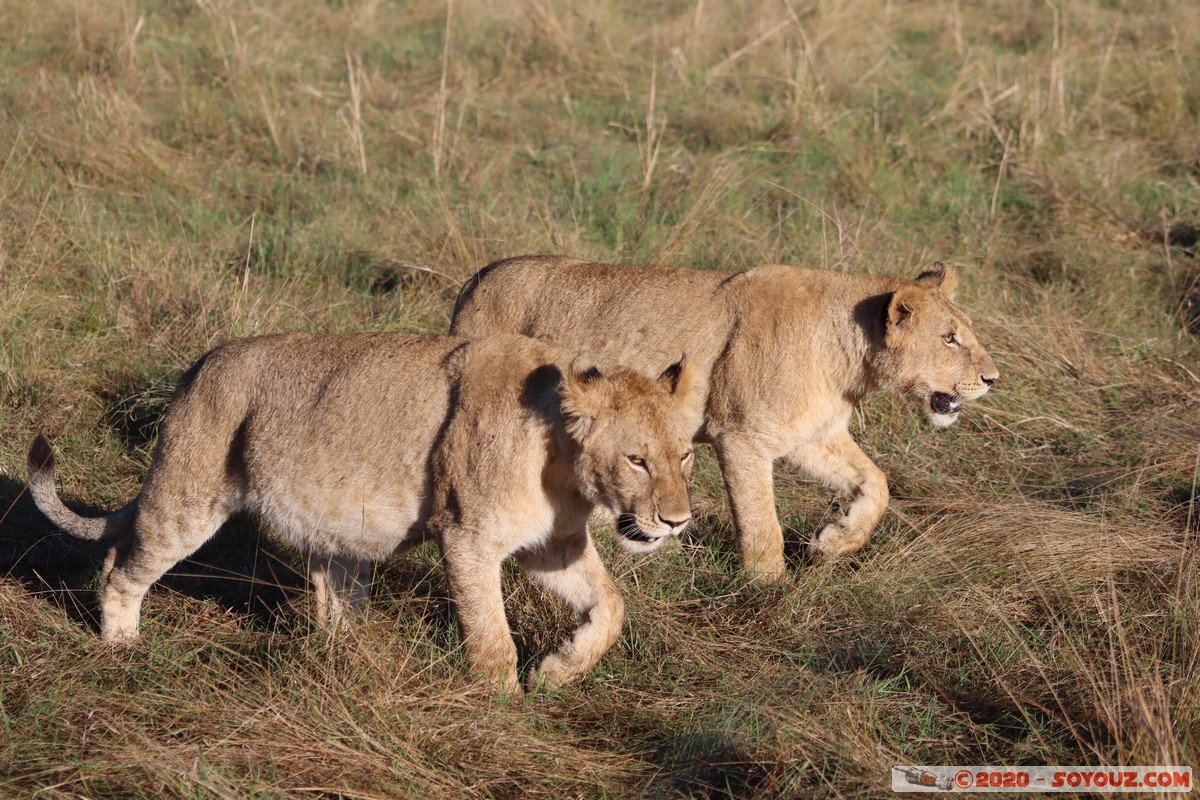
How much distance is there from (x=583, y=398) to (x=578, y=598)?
0.91m

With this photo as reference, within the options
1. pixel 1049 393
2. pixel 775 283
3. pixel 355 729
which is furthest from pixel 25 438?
pixel 1049 393

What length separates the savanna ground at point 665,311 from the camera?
447 centimetres

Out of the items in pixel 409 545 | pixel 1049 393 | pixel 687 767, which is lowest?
pixel 1049 393

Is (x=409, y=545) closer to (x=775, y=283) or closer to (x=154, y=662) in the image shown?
(x=154, y=662)

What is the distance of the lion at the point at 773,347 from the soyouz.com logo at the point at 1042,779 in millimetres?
1777

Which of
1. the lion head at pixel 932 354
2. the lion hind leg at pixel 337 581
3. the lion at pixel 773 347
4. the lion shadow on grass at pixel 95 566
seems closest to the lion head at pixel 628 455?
the lion hind leg at pixel 337 581

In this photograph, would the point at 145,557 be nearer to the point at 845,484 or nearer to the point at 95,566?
the point at 95,566

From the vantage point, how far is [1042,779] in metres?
4.20

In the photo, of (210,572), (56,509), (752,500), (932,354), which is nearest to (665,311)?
(752,500)

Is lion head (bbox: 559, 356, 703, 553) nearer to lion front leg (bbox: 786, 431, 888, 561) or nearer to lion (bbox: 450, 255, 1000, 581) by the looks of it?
lion (bbox: 450, 255, 1000, 581)

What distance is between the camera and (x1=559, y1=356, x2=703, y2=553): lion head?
14.9 ft

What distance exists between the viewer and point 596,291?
652 cm

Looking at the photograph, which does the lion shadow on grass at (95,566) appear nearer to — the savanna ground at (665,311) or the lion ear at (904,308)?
the savanna ground at (665,311)

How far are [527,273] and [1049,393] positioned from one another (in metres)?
3.14
